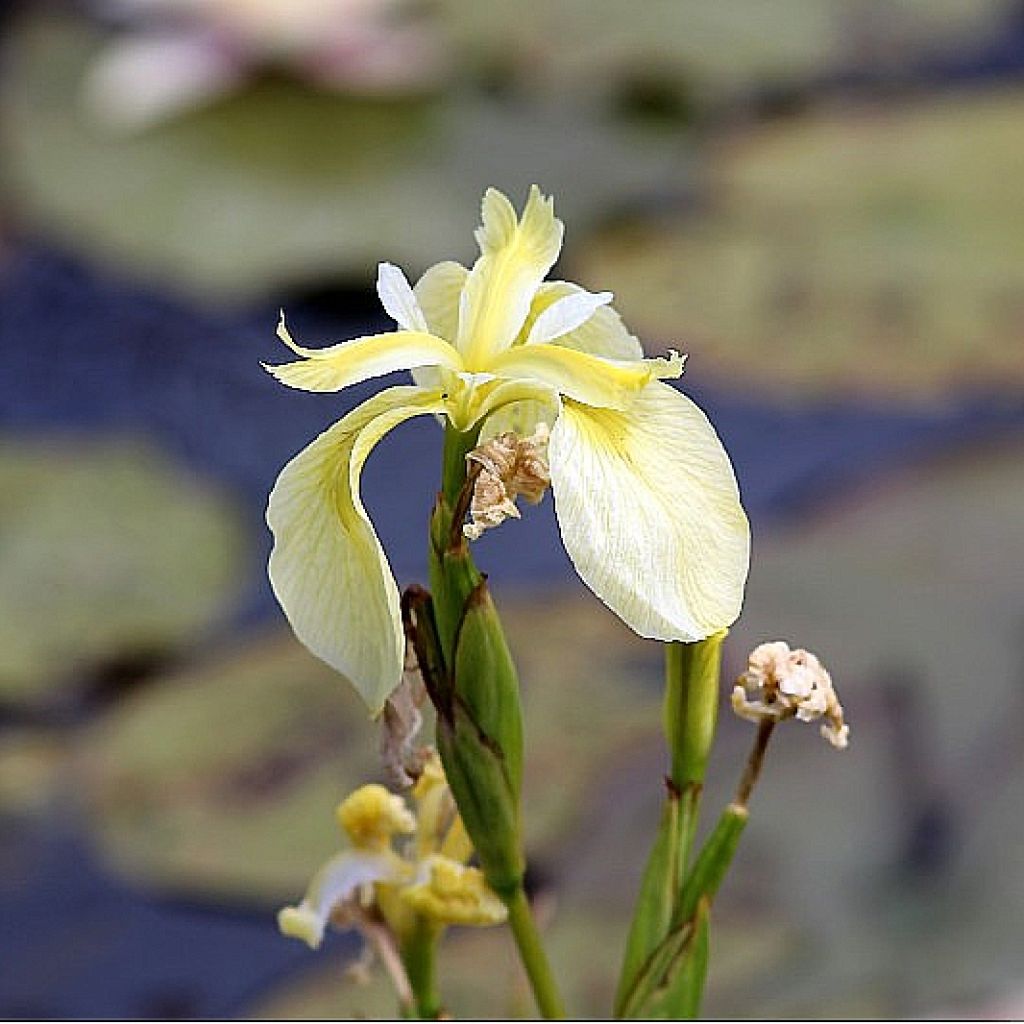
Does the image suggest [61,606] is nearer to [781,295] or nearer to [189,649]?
[189,649]

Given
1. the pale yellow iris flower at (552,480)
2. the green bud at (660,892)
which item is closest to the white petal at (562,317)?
the pale yellow iris flower at (552,480)

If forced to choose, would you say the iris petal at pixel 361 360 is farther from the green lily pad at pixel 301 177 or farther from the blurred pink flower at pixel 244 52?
the blurred pink flower at pixel 244 52

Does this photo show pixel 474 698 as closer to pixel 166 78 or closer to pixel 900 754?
pixel 900 754

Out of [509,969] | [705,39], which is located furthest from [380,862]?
[705,39]

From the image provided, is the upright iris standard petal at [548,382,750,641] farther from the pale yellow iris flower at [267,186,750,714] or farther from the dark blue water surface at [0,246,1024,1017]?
the dark blue water surface at [0,246,1024,1017]

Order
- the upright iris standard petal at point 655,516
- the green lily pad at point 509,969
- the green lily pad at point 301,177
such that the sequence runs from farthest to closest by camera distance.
→ the green lily pad at point 301,177, the green lily pad at point 509,969, the upright iris standard petal at point 655,516
